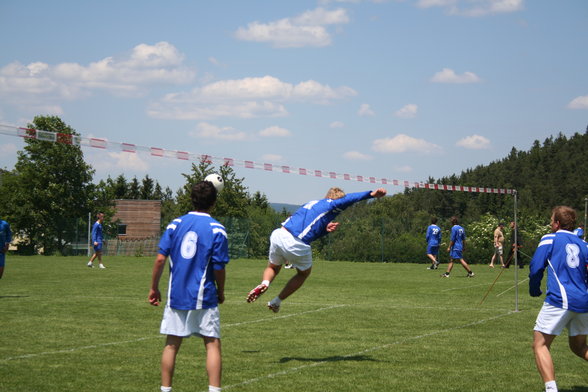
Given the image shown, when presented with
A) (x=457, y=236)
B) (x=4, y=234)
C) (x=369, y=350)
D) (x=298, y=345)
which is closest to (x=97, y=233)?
(x=457, y=236)

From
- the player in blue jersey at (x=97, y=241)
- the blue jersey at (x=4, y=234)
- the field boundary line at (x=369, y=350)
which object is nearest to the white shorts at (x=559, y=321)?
the field boundary line at (x=369, y=350)

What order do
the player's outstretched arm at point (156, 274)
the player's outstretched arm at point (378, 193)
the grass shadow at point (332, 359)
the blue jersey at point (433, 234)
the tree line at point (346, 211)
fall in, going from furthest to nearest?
the tree line at point (346, 211) → the blue jersey at point (433, 234) → the player's outstretched arm at point (378, 193) → the grass shadow at point (332, 359) → the player's outstretched arm at point (156, 274)

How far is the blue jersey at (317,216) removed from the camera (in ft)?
31.6

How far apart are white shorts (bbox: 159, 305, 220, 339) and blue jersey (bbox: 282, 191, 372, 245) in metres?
3.76

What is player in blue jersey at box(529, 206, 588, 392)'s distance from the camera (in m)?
6.65

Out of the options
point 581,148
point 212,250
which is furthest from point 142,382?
point 581,148

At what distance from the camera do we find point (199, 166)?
62.5 metres

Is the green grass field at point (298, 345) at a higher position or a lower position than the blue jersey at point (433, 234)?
lower

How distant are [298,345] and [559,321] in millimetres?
4296

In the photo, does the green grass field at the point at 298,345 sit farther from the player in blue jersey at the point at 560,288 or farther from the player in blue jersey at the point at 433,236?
the player in blue jersey at the point at 433,236

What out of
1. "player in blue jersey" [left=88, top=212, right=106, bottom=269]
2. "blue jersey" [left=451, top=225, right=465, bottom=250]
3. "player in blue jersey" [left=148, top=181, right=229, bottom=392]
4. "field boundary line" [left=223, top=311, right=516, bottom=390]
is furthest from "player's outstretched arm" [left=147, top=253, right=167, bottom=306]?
"player in blue jersey" [left=88, top=212, right=106, bottom=269]

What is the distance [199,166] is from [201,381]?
55496 millimetres

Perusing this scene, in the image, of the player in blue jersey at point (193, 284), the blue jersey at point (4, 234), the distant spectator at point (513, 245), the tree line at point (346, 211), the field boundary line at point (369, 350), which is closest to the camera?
the player in blue jersey at point (193, 284)

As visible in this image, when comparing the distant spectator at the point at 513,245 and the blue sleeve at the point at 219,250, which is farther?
the distant spectator at the point at 513,245
